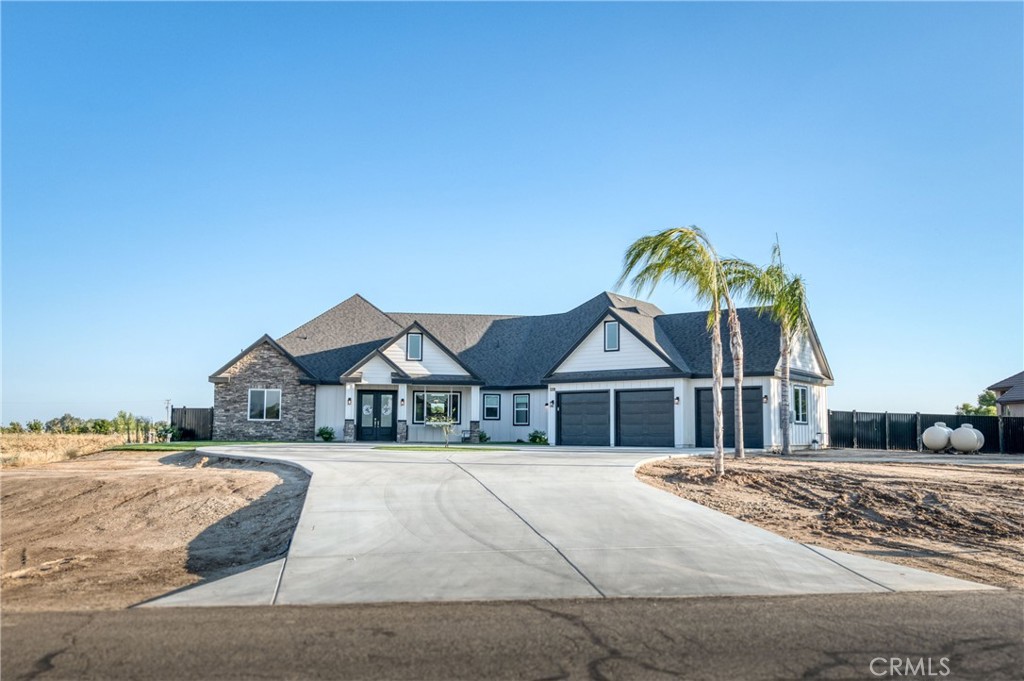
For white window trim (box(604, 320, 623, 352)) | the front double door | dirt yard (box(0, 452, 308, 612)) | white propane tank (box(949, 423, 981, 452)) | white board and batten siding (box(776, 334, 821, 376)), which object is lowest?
dirt yard (box(0, 452, 308, 612))

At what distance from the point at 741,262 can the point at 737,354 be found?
9.96 feet

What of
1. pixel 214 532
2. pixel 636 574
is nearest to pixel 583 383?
pixel 214 532

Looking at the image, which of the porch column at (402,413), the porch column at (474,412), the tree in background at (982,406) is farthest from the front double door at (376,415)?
the tree in background at (982,406)

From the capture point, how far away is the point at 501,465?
17094 mm

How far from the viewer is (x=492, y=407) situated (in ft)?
113

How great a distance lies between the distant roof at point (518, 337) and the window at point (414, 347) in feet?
2.01

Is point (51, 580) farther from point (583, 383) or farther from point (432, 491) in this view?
point (583, 383)

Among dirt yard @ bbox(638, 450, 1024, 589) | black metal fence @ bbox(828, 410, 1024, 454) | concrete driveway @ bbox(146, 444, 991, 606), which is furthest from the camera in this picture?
black metal fence @ bbox(828, 410, 1024, 454)

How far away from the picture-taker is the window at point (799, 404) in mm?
28605

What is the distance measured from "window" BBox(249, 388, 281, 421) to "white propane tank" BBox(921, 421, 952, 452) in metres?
26.6

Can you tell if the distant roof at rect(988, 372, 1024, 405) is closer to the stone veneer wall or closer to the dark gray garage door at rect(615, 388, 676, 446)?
the dark gray garage door at rect(615, 388, 676, 446)

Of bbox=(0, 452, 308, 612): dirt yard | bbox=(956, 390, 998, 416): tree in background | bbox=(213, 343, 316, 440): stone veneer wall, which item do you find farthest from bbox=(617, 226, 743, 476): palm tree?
bbox=(956, 390, 998, 416): tree in background

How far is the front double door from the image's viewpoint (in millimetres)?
32781

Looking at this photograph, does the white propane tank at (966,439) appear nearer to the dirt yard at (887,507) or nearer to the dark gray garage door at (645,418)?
the dirt yard at (887,507)
